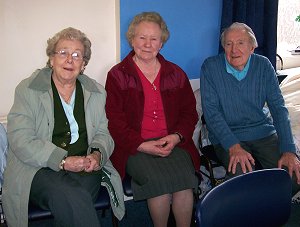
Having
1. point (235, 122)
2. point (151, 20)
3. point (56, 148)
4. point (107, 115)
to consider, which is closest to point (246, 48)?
point (235, 122)

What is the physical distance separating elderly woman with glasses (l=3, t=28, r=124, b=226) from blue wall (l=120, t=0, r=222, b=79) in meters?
0.55

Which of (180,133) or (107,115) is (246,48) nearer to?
(180,133)

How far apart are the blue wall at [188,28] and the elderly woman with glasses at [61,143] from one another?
553 mm

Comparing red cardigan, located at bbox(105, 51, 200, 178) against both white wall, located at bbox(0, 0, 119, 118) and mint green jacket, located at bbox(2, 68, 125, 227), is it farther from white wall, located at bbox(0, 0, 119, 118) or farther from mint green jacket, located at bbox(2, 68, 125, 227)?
white wall, located at bbox(0, 0, 119, 118)

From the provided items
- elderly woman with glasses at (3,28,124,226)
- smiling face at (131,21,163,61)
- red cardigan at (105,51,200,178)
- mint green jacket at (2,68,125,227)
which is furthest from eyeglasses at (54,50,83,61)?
smiling face at (131,21,163,61)

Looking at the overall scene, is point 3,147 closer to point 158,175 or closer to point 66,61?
point 66,61

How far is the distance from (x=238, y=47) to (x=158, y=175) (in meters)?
0.98

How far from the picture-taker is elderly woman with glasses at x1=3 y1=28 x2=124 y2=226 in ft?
5.71

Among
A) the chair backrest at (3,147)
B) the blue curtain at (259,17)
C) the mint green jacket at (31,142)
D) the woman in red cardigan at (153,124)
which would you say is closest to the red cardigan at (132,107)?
the woman in red cardigan at (153,124)

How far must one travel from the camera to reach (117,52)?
8.10 ft

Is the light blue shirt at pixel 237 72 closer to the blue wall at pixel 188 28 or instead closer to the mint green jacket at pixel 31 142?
the blue wall at pixel 188 28

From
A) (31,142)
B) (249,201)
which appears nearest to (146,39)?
(31,142)

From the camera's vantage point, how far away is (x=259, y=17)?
2.82 meters

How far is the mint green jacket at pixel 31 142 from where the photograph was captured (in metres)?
1.80
